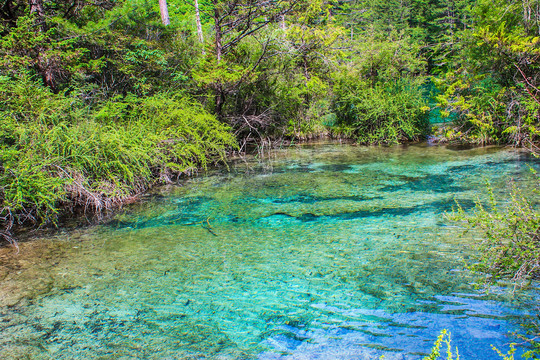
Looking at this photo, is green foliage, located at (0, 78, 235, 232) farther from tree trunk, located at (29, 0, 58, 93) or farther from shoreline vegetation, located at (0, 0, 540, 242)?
tree trunk, located at (29, 0, 58, 93)

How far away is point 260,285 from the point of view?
347 centimetres

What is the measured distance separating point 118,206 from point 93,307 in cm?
345

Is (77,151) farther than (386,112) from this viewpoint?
No

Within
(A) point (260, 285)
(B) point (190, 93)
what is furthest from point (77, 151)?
(B) point (190, 93)

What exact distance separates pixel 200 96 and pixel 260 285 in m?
8.86

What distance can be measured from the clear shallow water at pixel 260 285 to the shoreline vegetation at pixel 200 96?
578mm

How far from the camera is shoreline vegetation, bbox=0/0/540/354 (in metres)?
5.67

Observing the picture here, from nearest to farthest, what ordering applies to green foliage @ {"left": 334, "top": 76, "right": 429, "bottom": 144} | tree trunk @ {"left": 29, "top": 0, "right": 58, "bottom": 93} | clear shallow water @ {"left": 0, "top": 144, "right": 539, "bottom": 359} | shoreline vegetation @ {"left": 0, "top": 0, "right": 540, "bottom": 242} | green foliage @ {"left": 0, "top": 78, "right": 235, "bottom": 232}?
1. clear shallow water @ {"left": 0, "top": 144, "right": 539, "bottom": 359}
2. green foliage @ {"left": 0, "top": 78, "right": 235, "bottom": 232}
3. shoreline vegetation @ {"left": 0, "top": 0, "right": 540, "bottom": 242}
4. tree trunk @ {"left": 29, "top": 0, "right": 58, "bottom": 93}
5. green foliage @ {"left": 334, "top": 76, "right": 429, "bottom": 144}

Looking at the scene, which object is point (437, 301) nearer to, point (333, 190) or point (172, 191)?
point (333, 190)

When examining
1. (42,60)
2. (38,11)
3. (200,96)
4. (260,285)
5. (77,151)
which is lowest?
(260,285)

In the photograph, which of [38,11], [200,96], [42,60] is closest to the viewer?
[42,60]

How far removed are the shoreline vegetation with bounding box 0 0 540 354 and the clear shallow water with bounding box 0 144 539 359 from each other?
0.58 m

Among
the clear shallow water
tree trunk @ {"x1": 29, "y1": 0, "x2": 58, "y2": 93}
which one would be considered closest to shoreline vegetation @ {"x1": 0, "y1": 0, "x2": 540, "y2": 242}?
tree trunk @ {"x1": 29, "y1": 0, "x2": 58, "y2": 93}

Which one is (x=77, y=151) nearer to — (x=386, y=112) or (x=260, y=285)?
(x=260, y=285)
